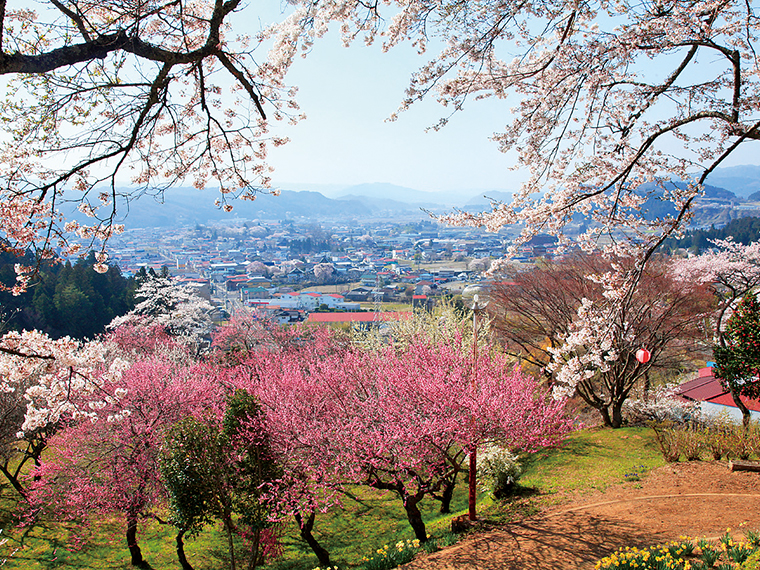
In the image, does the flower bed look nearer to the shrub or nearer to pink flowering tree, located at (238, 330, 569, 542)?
pink flowering tree, located at (238, 330, 569, 542)

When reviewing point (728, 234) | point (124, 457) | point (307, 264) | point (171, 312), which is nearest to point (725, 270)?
point (124, 457)

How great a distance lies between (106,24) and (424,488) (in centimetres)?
649

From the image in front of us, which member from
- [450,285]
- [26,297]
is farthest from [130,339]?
[450,285]

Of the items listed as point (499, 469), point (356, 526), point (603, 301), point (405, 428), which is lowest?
point (356, 526)

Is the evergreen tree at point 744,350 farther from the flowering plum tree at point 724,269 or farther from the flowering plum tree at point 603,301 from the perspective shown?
the flowering plum tree at point 724,269

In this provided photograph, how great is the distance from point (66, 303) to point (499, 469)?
93.2 feet

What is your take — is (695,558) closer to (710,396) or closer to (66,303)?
(710,396)

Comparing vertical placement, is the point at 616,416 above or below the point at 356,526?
above

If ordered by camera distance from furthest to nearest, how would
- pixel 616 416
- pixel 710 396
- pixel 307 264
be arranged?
pixel 307 264 → pixel 710 396 → pixel 616 416

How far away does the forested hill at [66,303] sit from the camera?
25.5 meters

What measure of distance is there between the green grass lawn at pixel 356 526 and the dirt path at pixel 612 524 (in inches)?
22.3

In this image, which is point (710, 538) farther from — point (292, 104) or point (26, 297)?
point (26, 297)

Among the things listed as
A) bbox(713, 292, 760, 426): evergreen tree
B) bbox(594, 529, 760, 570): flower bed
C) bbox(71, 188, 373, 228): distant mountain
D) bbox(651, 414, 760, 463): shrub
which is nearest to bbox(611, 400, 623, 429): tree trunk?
bbox(713, 292, 760, 426): evergreen tree

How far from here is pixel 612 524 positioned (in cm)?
575
